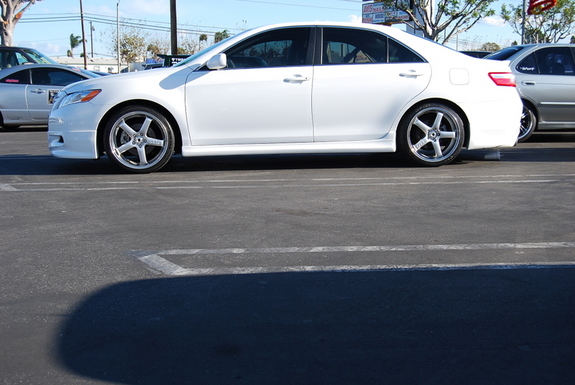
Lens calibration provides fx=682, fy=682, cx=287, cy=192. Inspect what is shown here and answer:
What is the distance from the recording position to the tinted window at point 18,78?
44.7ft

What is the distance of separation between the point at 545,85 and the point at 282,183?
5.52 metres

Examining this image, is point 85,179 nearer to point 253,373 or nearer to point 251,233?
point 251,233

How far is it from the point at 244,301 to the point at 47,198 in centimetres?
349

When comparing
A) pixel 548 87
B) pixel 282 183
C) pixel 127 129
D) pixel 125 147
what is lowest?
pixel 282 183

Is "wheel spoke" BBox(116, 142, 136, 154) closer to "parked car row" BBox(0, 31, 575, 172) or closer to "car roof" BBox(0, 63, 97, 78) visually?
"parked car row" BBox(0, 31, 575, 172)

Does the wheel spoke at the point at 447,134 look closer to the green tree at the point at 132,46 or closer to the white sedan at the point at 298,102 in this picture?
the white sedan at the point at 298,102

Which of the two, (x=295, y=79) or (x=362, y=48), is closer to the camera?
(x=295, y=79)

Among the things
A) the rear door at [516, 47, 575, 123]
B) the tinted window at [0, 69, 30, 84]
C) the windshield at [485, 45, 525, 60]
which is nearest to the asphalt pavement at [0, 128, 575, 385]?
the rear door at [516, 47, 575, 123]

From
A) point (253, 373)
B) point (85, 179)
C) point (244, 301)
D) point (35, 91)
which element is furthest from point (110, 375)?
point (35, 91)

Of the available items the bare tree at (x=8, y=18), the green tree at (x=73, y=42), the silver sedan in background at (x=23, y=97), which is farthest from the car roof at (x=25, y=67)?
the green tree at (x=73, y=42)

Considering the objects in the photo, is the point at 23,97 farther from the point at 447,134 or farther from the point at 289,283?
the point at 289,283

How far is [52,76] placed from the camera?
1401 cm

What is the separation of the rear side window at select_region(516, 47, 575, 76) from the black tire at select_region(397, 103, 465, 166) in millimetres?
3473

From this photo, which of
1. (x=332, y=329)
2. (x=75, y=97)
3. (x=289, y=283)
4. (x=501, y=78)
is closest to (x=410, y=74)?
(x=501, y=78)
